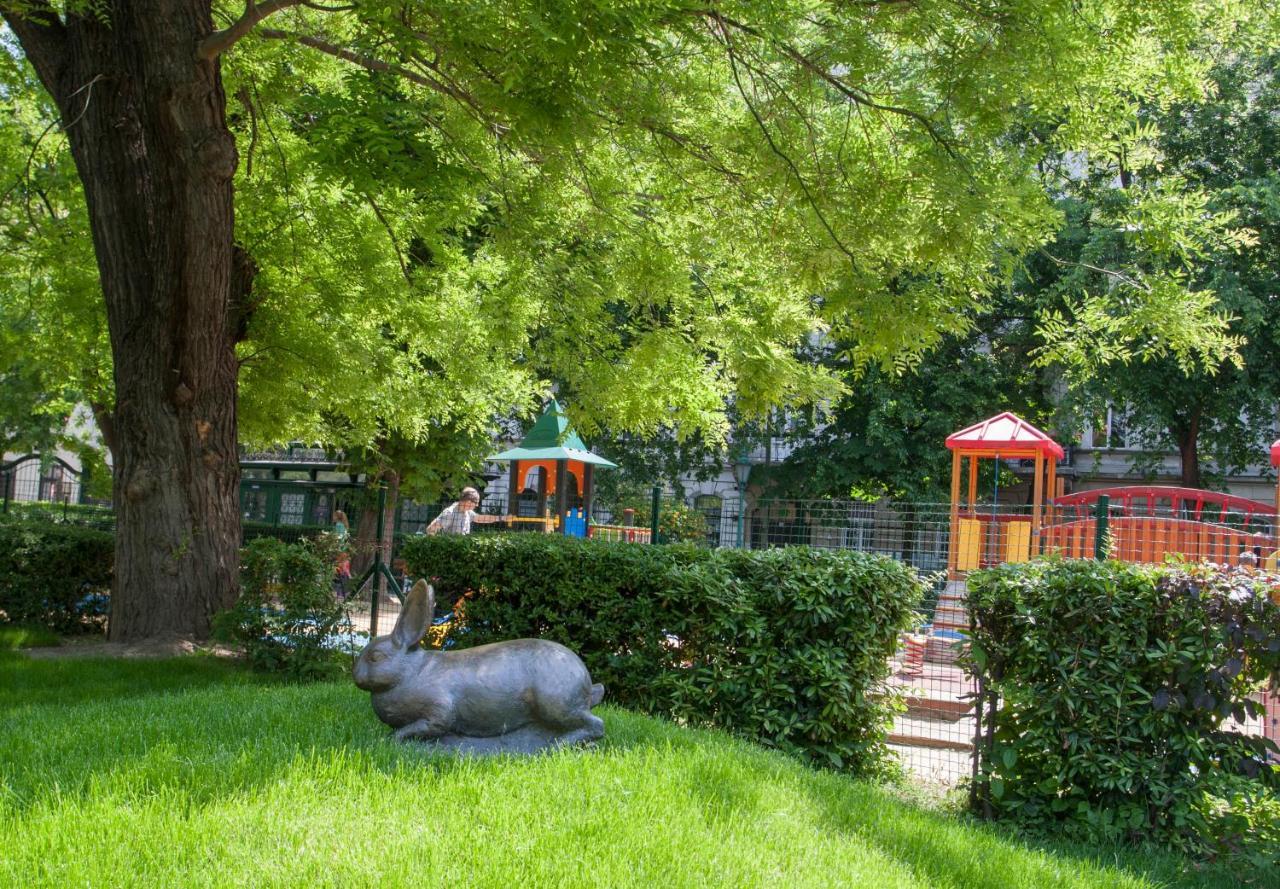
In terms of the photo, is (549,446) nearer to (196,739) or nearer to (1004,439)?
(1004,439)

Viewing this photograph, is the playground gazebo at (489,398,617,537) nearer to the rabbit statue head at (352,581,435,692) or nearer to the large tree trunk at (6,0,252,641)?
the large tree trunk at (6,0,252,641)

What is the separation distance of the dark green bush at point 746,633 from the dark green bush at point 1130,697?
3.13 ft

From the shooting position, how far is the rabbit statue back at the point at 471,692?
577 cm

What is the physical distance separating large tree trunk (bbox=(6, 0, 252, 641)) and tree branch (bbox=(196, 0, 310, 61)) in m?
0.13

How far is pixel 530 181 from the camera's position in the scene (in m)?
11.0

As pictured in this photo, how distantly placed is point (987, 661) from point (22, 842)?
5.41 metres

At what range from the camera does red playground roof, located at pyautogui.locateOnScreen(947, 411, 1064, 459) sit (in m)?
18.8

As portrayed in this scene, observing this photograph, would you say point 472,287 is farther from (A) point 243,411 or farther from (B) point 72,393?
(B) point 72,393

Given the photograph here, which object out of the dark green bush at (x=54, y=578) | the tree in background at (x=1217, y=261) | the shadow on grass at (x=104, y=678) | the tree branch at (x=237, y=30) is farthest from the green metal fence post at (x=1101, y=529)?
the tree in background at (x=1217, y=261)

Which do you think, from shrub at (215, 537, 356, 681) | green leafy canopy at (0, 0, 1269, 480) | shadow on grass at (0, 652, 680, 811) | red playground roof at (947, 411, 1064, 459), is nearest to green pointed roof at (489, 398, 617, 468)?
green leafy canopy at (0, 0, 1269, 480)

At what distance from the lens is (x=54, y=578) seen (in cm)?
1227

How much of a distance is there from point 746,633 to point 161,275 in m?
6.34

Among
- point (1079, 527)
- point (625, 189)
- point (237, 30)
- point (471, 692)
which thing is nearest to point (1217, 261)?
point (1079, 527)

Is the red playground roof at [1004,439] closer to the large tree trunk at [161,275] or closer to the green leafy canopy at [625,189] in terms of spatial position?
the green leafy canopy at [625,189]
